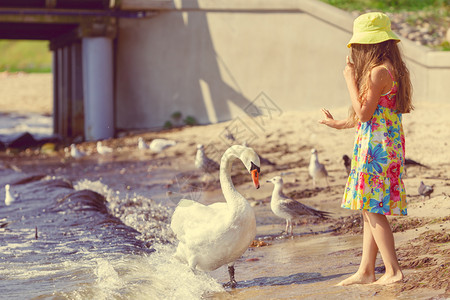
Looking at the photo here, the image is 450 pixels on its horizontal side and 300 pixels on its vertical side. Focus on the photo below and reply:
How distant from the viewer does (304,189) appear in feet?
36.6

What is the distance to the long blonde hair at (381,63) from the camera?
5500 millimetres

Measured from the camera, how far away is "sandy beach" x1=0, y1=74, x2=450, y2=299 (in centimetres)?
587

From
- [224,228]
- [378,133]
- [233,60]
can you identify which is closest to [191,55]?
[233,60]

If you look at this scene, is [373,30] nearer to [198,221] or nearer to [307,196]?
[198,221]

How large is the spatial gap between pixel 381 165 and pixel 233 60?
45.4 feet

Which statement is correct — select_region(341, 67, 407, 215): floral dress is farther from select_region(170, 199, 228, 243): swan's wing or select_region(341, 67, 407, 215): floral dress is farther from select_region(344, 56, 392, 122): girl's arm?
select_region(170, 199, 228, 243): swan's wing

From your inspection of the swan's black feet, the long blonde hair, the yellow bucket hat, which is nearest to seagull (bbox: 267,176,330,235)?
the swan's black feet

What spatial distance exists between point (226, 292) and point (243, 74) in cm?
1318

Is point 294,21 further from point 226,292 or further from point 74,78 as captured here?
point 226,292

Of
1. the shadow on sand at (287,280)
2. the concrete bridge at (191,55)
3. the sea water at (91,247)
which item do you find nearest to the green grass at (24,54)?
the concrete bridge at (191,55)

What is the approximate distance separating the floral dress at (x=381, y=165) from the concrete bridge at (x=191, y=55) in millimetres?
11401

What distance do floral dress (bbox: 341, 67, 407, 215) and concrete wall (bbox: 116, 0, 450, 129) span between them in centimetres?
1127

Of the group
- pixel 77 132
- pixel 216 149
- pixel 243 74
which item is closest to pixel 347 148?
pixel 216 149

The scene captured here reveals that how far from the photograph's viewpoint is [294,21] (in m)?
18.0
